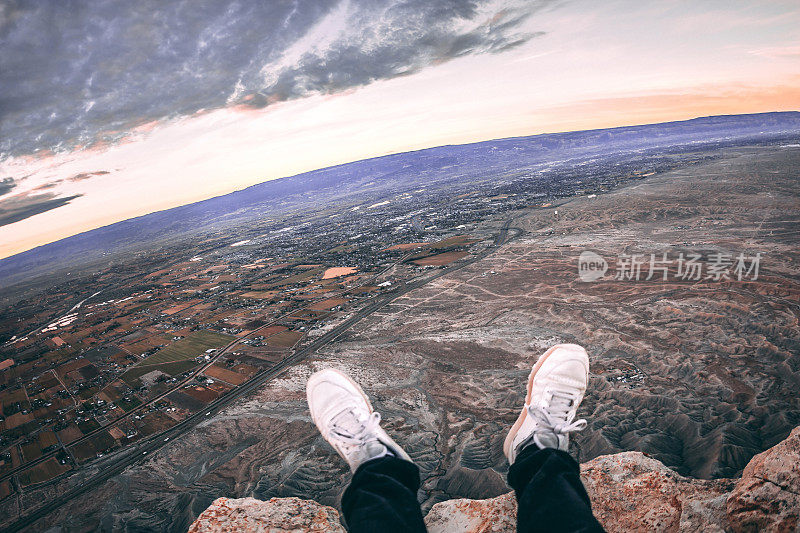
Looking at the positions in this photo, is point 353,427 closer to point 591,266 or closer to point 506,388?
point 506,388

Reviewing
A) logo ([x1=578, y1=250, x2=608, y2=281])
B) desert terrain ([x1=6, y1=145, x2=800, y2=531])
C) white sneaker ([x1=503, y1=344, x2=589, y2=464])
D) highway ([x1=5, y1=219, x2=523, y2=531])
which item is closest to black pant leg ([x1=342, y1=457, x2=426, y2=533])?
white sneaker ([x1=503, y1=344, x2=589, y2=464])

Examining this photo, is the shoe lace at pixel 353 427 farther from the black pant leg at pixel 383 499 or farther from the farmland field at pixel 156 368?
the farmland field at pixel 156 368

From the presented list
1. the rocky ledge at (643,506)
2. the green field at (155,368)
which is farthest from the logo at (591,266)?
the green field at (155,368)

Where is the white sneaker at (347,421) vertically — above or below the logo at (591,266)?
above

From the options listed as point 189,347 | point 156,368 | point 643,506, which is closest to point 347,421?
point 643,506

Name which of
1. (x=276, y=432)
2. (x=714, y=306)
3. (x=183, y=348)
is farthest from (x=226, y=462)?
(x=714, y=306)

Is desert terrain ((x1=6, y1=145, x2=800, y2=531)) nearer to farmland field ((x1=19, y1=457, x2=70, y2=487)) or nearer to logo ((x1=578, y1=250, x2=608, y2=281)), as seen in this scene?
logo ((x1=578, y1=250, x2=608, y2=281))
